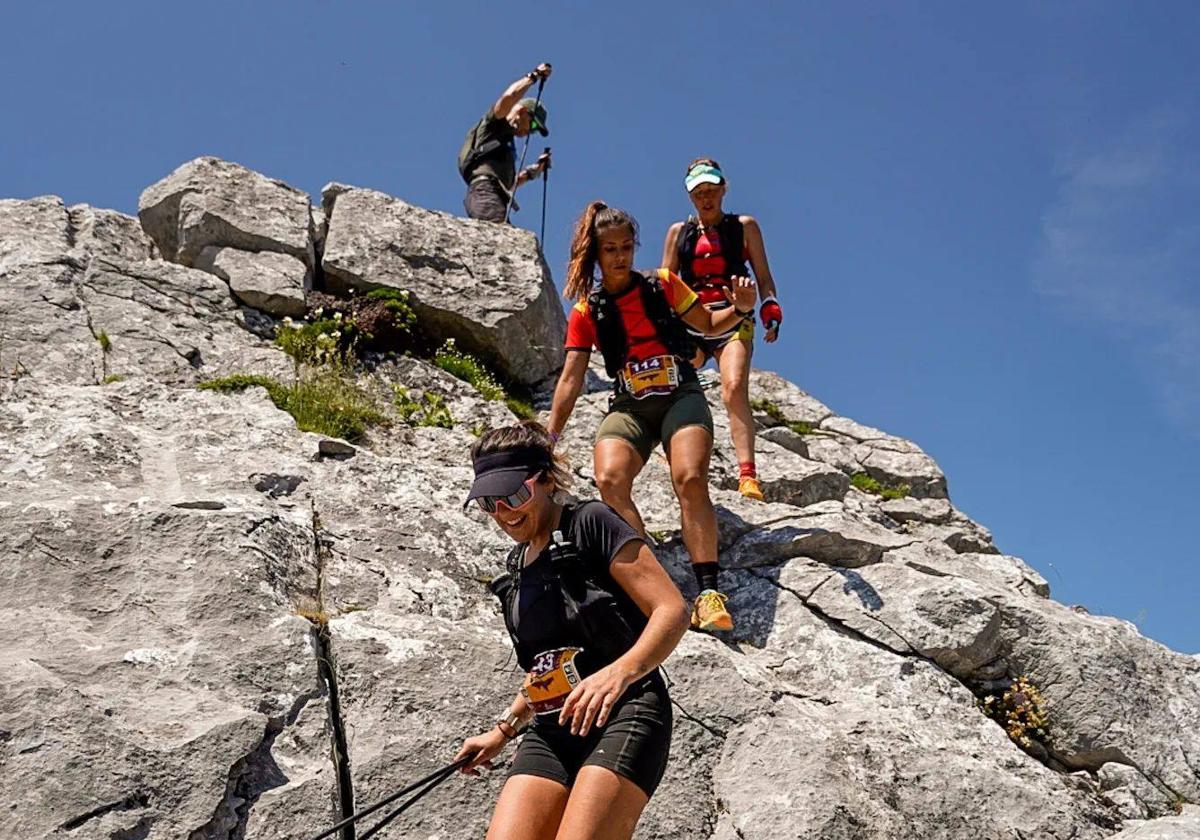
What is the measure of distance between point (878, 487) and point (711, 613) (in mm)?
5618

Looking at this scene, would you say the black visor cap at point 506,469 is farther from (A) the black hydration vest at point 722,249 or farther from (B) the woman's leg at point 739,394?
(A) the black hydration vest at point 722,249

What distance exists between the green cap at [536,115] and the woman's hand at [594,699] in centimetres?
1071

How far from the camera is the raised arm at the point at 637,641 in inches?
162

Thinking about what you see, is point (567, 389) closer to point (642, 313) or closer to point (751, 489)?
point (642, 313)

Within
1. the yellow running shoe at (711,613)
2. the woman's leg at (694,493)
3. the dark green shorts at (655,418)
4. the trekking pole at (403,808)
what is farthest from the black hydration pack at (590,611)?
the dark green shorts at (655,418)

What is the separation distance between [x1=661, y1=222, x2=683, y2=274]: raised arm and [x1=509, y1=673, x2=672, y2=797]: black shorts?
5.79m

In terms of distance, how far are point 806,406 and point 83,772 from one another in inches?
416

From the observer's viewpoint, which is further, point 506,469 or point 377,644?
point 377,644

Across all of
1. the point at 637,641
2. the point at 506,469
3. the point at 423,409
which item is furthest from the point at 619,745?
the point at 423,409

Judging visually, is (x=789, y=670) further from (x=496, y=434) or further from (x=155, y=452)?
(x=155, y=452)

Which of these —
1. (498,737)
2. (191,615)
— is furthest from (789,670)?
(191,615)

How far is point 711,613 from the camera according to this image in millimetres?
7145

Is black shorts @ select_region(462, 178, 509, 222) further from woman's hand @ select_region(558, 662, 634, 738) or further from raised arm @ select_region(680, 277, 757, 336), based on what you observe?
woman's hand @ select_region(558, 662, 634, 738)

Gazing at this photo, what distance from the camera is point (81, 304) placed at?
9.71m
